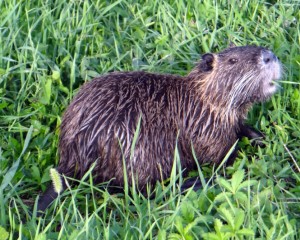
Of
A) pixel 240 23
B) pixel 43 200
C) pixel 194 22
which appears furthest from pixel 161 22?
pixel 43 200

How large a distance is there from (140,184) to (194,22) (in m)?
1.34

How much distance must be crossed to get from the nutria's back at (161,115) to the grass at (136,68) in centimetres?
11

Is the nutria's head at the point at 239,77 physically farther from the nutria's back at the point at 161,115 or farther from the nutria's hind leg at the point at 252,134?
the nutria's hind leg at the point at 252,134

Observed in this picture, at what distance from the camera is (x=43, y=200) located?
9.93 ft

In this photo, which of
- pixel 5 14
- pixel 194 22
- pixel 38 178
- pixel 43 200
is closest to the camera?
pixel 43 200

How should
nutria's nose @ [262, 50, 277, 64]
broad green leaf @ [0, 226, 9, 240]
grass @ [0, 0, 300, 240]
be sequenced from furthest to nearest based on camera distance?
nutria's nose @ [262, 50, 277, 64] < grass @ [0, 0, 300, 240] < broad green leaf @ [0, 226, 9, 240]

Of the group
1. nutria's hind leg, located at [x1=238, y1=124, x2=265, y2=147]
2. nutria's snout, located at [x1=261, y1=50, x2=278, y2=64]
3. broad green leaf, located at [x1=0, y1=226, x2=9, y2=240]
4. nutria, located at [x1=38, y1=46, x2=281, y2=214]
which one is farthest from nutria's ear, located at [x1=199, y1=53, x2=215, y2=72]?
broad green leaf, located at [x1=0, y1=226, x2=9, y2=240]

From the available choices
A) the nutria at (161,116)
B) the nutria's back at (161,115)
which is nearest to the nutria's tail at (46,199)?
the nutria at (161,116)

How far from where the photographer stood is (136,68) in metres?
3.86

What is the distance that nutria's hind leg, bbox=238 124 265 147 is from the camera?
353 centimetres

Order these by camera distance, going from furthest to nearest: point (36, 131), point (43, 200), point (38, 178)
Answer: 1. point (36, 131)
2. point (38, 178)
3. point (43, 200)

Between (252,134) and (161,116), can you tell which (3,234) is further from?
(252,134)

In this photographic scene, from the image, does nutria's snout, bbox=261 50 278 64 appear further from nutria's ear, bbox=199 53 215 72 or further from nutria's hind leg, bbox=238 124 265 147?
nutria's hind leg, bbox=238 124 265 147

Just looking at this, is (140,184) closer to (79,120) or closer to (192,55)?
(79,120)
